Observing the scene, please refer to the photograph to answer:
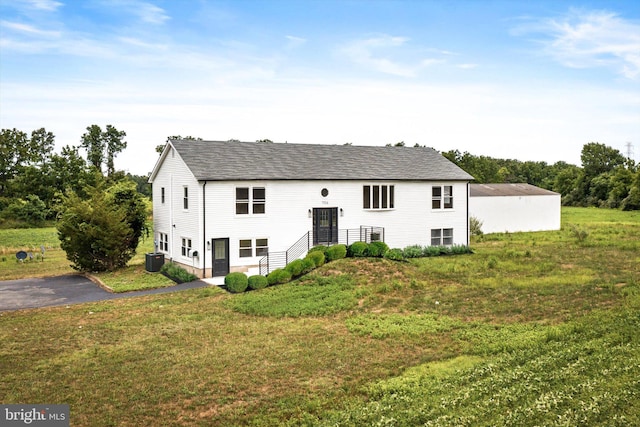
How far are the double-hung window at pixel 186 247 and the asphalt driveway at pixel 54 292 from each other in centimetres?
259

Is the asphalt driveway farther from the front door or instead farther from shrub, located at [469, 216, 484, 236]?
shrub, located at [469, 216, 484, 236]

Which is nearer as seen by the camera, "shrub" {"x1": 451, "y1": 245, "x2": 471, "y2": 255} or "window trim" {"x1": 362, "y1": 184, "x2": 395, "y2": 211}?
"window trim" {"x1": 362, "y1": 184, "x2": 395, "y2": 211}

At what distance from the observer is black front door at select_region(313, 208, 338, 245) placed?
28703 millimetres

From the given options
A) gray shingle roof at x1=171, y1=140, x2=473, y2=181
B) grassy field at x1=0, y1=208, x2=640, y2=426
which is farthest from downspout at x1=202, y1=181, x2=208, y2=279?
grassy field at x1=0, y1=208, x2=640, y2=426

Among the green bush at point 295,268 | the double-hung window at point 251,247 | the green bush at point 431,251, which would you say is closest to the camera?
the green bush at point 295,268

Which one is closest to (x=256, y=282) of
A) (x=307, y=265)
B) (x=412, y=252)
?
(x=307, y=265)

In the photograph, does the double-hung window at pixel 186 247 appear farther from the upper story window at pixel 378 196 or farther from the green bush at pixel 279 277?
the upper story window at pixel 378 196

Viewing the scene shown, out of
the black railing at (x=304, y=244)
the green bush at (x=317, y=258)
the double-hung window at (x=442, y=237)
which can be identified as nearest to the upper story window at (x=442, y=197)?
the double-hung window at (x=442, y=237)

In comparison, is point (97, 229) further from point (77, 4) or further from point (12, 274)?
point (77, 4)

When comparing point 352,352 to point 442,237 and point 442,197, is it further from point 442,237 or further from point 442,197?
point 442,197

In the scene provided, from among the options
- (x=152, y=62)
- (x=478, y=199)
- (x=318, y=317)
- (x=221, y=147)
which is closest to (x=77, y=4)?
(x=152, y=62)

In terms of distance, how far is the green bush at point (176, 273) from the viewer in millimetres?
25031

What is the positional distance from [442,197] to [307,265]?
12.1 meters

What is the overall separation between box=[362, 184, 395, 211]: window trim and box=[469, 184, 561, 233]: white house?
1441 centimetres
